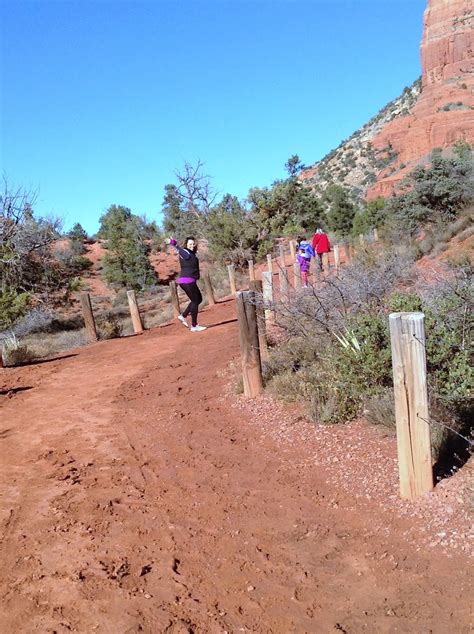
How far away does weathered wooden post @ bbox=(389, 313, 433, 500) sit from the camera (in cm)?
345

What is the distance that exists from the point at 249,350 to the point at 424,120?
73.7 meters

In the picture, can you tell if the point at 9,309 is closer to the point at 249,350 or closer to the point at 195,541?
the point at 249,350

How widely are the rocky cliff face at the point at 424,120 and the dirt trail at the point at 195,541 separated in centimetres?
5754

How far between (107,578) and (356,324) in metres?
3.34

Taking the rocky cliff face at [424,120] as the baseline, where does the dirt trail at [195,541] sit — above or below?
below

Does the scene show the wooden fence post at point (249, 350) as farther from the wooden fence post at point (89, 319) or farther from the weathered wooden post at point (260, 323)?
the wooden fence post at point (89, 319)

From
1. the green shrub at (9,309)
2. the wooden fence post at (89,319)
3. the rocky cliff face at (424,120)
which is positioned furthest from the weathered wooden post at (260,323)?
the rocky cliff face at (424,120)

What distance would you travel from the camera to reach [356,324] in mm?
5316

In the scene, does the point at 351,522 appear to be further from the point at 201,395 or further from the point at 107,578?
the point at 201,395

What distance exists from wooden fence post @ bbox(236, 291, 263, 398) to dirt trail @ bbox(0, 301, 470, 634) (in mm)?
406

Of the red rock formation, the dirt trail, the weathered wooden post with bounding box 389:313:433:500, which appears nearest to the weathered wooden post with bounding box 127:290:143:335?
the dirt trail

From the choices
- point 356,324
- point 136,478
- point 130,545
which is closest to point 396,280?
point 356,324

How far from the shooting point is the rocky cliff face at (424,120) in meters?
67.1

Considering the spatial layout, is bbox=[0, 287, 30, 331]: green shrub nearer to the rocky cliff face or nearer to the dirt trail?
the dirt trail
